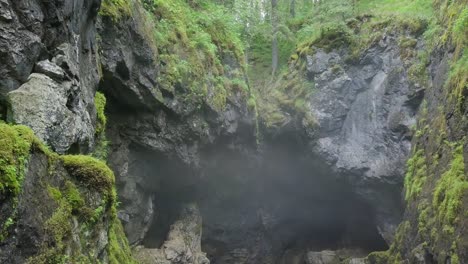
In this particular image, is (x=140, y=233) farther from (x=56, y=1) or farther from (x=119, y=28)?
(x=56, y=1)

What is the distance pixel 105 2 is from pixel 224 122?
7.61 metres

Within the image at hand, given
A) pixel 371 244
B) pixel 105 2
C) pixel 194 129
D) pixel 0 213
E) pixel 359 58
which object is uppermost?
pixel 359 58

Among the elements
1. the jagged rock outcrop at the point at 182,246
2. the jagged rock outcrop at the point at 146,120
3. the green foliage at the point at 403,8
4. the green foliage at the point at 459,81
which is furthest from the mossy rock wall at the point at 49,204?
the green foliage at the point at 403,8

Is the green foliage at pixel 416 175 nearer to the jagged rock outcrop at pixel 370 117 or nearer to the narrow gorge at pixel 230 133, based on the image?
the narrow gorge at pixel 230 133

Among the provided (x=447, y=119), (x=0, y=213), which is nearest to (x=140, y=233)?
(x=447, y=119)

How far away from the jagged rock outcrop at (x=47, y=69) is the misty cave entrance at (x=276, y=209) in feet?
35.3

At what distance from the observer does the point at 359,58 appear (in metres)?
19.7

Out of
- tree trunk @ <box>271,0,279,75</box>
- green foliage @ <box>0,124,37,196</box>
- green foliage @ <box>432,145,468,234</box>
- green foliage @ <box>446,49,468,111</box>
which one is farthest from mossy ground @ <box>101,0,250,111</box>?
green foliage @ <box>432,145,468,234</box>

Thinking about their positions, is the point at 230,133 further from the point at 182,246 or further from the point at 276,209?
the point at 276,209

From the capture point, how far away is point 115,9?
10.1 m

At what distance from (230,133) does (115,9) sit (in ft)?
27.2

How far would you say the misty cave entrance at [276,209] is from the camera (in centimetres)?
1986

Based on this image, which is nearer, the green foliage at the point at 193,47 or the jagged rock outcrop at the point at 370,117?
the green foliage at the point at 193,47

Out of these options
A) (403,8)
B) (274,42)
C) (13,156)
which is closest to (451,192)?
(13,156)
